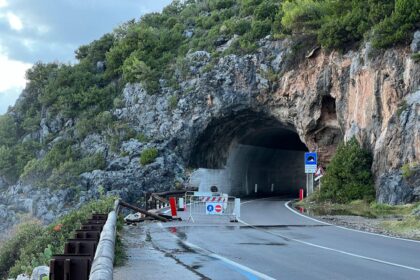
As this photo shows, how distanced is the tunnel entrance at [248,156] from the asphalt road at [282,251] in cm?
1966

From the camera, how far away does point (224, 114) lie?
36.4m

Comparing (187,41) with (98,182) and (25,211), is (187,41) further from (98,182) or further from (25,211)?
(25,211)

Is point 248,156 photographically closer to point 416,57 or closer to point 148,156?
point 148,156

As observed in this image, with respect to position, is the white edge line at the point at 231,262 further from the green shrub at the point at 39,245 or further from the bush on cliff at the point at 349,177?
the bush on cliff at the point at 349,177

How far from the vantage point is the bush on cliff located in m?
26.2

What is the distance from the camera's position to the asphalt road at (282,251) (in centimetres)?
917

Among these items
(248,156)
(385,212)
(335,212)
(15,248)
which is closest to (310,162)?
(335,212)

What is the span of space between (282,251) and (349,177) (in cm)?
1591

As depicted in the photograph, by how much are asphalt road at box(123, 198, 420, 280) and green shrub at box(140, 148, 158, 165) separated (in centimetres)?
1781

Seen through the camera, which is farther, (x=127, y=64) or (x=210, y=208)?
Result: (x=127, y=64)

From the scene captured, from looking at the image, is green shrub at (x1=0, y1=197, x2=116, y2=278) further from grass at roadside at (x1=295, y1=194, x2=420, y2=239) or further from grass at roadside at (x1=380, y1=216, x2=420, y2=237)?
grass at roadside at (x1=295, y1=194, x2=420, y2=239)

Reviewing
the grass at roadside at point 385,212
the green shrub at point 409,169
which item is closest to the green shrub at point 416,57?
the green shrub at point 409,169

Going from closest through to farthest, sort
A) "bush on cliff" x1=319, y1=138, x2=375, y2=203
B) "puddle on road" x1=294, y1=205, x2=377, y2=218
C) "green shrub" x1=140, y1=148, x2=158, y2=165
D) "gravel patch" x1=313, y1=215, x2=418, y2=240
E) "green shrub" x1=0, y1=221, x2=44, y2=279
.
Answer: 1. "gravel patch" x1=313, y1=215, x2=418, y2=240
2. "green shrub" x1=0, y1=221, x2=44, y2=279
3. "puddle on road" x1=294, y1=205, x2=377, y2=218
4. "bush on cliff" x1=319, y1=138, x2=375, y2=203
5. "green shrub" x1=140, y1=148, x2=158, y2=165

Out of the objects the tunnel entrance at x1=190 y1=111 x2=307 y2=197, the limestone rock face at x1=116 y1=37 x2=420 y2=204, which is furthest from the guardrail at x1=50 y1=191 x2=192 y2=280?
the tunnel entrance at x1=190 y1=111 x2=307 y2=197
